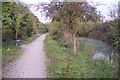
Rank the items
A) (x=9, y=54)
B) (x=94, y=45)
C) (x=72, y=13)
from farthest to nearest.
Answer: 1. (x=94, y=45)
2. (x=9, y=54)
3. (x=72, y=13)

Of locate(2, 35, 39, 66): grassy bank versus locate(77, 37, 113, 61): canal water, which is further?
locate(77, 37, 113, 61): canal water

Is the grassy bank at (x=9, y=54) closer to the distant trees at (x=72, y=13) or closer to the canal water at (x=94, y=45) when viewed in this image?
the distant trees at (x=72, y=13)

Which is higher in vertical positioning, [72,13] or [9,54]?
[72,13]

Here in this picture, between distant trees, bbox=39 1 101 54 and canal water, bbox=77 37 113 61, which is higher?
distant trees, bbox=39 1 101 54

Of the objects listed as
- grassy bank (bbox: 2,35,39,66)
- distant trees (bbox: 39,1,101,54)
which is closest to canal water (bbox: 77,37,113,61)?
distant trees (bbox: 39,1,101,54)

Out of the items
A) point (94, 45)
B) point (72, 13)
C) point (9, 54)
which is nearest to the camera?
point (72, 13)

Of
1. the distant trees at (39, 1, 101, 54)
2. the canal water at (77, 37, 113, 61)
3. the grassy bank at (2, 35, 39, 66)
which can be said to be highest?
the distant trees at (39, 1, 101, 54)

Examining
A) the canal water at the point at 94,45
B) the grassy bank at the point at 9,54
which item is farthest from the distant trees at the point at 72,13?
the grassy bank at the point at 9,54

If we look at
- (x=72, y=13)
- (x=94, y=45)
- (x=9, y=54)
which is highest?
(x=72, y=13)

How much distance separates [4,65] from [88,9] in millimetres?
4659

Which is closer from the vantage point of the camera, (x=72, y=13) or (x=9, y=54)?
(x=72, y=13)

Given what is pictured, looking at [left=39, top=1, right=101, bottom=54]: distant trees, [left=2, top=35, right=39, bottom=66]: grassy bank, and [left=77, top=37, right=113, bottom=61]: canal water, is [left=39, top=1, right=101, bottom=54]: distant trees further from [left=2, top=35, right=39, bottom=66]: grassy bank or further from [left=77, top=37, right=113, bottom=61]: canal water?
[left=2, top=35, right=39, bottom=66]: grassy bank

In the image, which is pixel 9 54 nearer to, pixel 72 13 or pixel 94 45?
pixel 72 13

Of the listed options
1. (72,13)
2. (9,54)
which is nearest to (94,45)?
(72,13)
